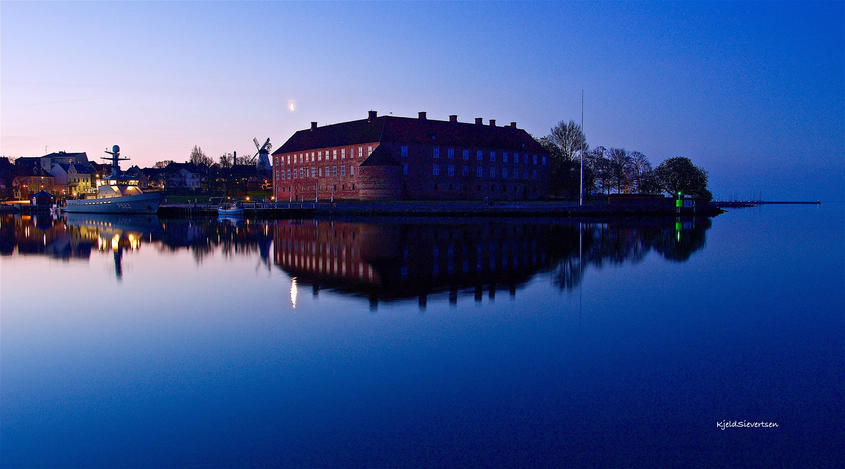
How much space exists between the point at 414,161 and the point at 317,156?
16.4 metres

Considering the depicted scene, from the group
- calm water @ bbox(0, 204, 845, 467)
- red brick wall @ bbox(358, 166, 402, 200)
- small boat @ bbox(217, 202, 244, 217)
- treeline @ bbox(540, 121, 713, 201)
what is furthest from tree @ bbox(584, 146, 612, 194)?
calm water @ bbox(0, 204, 845, 467)

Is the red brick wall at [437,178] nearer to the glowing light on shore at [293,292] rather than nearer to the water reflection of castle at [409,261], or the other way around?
the water reflection of castle at [409,261]

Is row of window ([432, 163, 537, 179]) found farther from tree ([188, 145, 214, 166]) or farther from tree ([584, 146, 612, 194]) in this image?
tree ([188, 145, 214, 166])

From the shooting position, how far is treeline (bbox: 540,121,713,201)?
304 ft

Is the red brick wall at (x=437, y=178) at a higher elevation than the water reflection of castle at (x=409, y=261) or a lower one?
higher

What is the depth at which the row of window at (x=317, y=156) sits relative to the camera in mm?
80613

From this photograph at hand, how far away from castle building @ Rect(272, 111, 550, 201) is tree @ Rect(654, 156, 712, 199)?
2496 cm

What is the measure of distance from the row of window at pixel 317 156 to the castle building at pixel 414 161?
137mm

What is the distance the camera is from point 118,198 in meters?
79.1

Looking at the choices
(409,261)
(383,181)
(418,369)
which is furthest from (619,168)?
(418,369)

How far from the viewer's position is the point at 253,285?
18.6 metres

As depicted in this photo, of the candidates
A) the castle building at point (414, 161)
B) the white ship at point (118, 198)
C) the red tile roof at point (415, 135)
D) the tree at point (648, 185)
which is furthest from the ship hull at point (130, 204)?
the tree at point (648, 185)

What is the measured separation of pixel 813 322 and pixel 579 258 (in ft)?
42.1

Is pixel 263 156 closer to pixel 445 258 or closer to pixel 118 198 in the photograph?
pixel 118 198
